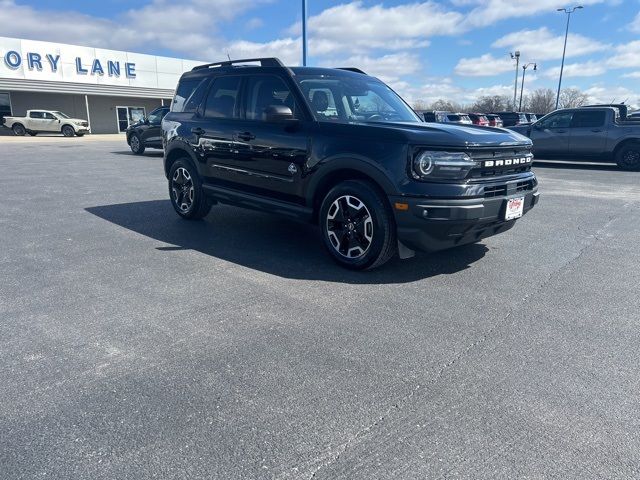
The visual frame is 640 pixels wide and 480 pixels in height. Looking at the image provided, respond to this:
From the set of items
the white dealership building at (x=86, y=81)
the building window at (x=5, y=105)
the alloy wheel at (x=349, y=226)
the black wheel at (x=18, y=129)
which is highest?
the white dealership building at (x=86, y=81)

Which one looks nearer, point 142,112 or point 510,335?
point 510,335

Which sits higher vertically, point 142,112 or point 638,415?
point 142,112

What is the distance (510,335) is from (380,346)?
0.92 metres

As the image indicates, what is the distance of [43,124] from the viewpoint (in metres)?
31.9

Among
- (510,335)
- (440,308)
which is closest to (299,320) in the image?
(440,308)

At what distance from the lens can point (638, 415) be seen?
241 cm

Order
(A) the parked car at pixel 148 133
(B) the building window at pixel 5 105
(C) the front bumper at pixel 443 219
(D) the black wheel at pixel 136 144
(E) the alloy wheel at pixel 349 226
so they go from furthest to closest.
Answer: (B) the building window at pixel 5 105 → (D) the black wheel at pixel 136 144 → (A) the parked car at pixel 148 133 → (E) the alloy wheel at pixel 349 226 → (C) the front bumper at pixel 443 219

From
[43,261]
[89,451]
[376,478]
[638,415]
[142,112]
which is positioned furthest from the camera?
[142,112]

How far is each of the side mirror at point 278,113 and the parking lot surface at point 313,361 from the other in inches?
56.1

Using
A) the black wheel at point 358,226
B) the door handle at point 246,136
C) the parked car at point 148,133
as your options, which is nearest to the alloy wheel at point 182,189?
the door handle at point 246,136

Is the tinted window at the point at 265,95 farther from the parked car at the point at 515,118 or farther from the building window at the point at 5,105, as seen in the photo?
the building window at the point at 5,105

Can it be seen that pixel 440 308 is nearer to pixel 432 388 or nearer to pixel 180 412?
pixel 432 388

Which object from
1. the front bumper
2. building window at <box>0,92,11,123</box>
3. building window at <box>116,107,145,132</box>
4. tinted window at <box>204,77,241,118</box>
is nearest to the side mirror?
tinted window at <box>204,77,241,118</box>

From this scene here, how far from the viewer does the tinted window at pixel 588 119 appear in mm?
13422
